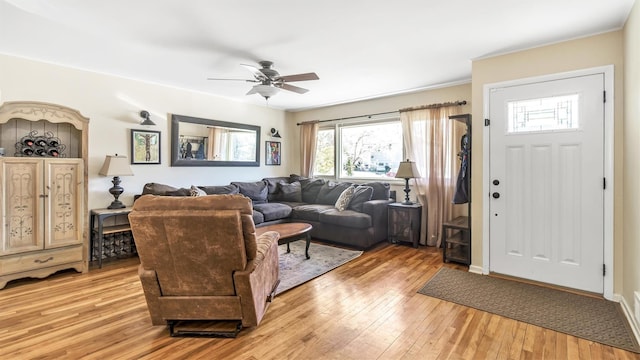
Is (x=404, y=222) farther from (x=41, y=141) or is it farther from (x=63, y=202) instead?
(x=41, y=141)

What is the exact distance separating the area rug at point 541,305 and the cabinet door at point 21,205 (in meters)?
4.10

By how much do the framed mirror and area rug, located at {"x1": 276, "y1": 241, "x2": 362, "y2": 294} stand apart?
6.77ft

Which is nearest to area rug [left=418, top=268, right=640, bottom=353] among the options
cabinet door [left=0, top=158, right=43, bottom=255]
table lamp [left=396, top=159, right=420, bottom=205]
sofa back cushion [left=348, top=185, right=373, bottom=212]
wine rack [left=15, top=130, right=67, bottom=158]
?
table lamp [left=396, top=159, right=420, bottom=205]

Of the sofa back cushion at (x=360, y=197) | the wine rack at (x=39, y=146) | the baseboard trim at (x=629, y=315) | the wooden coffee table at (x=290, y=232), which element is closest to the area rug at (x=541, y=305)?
the baseboard trim at (x=629, y=315)

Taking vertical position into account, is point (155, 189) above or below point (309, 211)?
above

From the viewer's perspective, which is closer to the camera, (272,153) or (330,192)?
(330,192)

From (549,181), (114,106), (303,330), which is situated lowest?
(303,330)

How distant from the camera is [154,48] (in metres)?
3.23

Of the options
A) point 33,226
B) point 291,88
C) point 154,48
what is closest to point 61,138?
point 33,226

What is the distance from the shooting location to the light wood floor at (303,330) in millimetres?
2025

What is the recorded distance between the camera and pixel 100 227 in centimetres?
368

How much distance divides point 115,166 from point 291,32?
2846 millimetres

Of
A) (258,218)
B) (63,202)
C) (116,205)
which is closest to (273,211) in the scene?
(258,218)

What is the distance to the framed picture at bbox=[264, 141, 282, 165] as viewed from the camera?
6.33 metres
